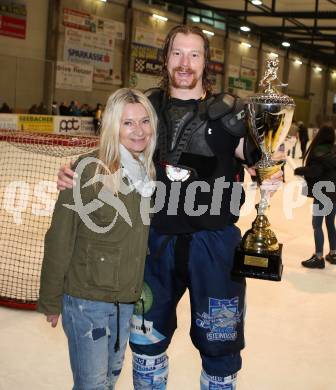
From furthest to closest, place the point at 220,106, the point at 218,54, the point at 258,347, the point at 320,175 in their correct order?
the point at 218,54 → the point at 320,175 → the point at 258,347 → the point at 220,106

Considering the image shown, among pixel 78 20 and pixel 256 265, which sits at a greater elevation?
pixel 78 20

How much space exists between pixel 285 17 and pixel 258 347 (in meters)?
18.1

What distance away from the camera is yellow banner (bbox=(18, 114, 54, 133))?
1205 cm

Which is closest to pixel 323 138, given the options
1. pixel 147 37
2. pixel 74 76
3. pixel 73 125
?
pixel 73 125

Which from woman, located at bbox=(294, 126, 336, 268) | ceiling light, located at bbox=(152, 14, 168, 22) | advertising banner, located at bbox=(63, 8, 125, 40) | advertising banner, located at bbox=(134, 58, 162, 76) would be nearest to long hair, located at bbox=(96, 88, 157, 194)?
woman, located at bbox=(294, 126, 336, 268)

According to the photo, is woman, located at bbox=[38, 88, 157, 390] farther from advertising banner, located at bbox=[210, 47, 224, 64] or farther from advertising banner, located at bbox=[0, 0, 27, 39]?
advertising banner, located at bbox=[210, 47, 224, 64]

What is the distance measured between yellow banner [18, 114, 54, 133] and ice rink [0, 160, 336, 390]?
8.54 m

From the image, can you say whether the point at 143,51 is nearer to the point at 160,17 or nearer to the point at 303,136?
the point at 160,17

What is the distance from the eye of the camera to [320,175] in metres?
5.26

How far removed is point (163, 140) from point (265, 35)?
27.3 metres

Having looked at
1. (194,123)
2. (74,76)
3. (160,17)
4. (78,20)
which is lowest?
(194,123)

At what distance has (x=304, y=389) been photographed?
292 centimetres

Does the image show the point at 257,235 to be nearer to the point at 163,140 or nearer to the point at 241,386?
the point at 163,140

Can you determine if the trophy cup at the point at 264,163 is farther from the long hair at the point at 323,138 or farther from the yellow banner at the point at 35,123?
the yellow banner at the point at 35,123
